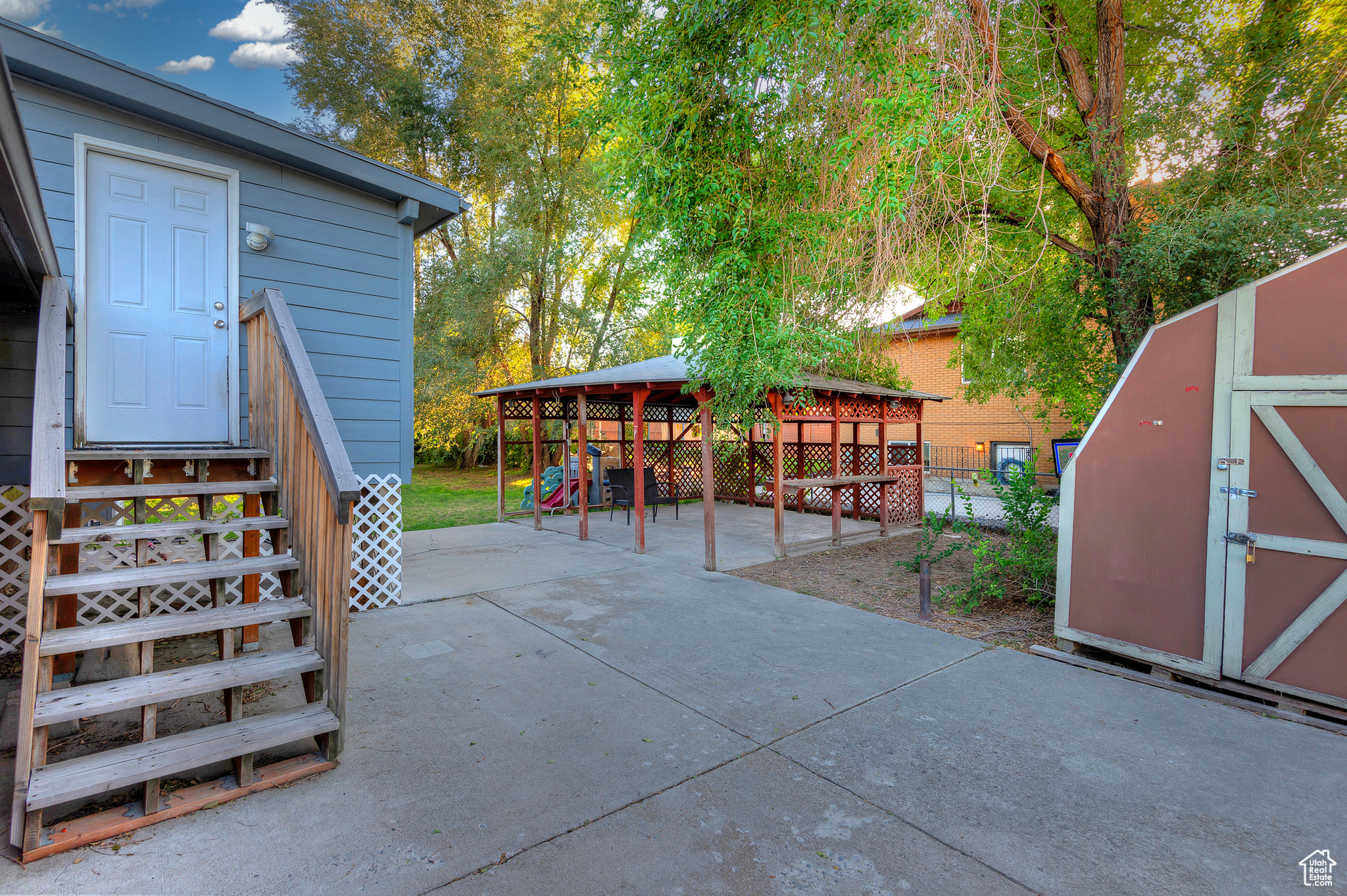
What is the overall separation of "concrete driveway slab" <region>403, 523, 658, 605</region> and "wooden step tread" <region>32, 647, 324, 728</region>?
265 centimetres

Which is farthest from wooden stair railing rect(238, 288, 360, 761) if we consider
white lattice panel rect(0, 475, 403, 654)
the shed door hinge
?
the shed door hinge

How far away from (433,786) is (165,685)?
3.65ft

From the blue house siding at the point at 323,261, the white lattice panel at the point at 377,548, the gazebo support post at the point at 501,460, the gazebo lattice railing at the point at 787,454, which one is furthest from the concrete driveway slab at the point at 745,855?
the gazebo support post at the point at 501,460

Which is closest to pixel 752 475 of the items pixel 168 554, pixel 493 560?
pixel 493 560

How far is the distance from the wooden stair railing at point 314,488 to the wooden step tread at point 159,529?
149 mm

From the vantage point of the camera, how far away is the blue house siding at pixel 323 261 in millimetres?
3703

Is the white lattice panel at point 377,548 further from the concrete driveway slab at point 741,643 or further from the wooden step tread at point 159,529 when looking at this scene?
the wooden step tread at point 159,529

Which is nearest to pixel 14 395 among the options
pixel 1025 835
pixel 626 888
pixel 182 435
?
pixel 182 435

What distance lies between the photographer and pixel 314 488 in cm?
271

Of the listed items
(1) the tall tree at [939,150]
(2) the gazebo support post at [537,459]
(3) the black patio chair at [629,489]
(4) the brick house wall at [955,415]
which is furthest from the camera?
(4) the brick house wall at [955,415]

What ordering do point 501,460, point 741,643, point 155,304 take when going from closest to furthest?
point 155,304 → point 741,643 → point 501,460

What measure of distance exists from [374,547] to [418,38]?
15.3 metres

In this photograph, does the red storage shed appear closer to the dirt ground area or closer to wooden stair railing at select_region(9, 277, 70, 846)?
the dirt ground area

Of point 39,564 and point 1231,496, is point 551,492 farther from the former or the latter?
point 1231,496
